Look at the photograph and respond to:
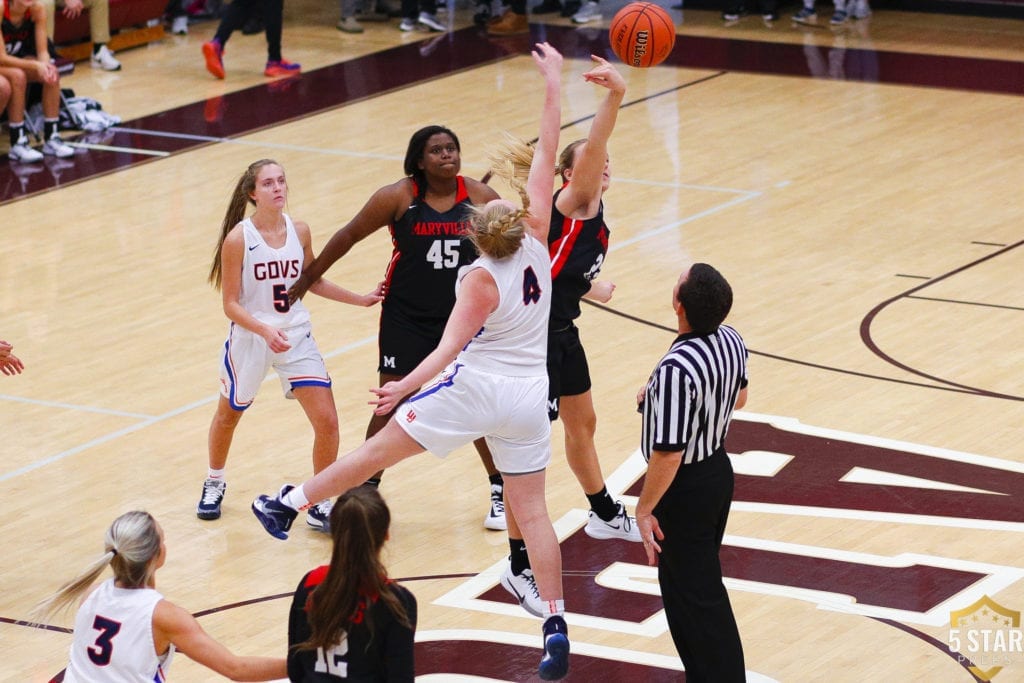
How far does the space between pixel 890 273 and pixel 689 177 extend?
278cm

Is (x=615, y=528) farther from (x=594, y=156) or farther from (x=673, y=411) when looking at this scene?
(x=673, y=411)

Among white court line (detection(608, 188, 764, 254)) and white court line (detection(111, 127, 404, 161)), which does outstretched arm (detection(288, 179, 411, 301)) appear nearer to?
white court line (detection(608, 188, 764, 254))

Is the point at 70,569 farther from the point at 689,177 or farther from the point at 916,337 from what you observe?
the point at 689,177

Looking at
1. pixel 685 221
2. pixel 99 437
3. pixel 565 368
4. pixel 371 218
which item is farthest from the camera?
pixel 685 221

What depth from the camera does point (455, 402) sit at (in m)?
5.91

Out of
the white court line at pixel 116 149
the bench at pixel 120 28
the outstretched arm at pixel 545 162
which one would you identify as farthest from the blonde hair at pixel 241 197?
the bench at pixel 120 28

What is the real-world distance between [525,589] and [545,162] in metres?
1.61

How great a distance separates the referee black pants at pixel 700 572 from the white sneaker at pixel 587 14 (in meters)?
14.4

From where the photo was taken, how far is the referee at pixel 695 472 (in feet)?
17.5

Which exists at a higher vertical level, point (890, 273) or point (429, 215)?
point (429, 215)

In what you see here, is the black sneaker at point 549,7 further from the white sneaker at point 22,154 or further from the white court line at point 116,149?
the white sneaker at point 22,154

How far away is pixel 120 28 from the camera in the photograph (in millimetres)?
18875

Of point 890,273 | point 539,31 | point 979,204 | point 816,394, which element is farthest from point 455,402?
point 539,31

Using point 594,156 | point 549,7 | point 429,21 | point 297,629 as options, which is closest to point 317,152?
point 429,21
